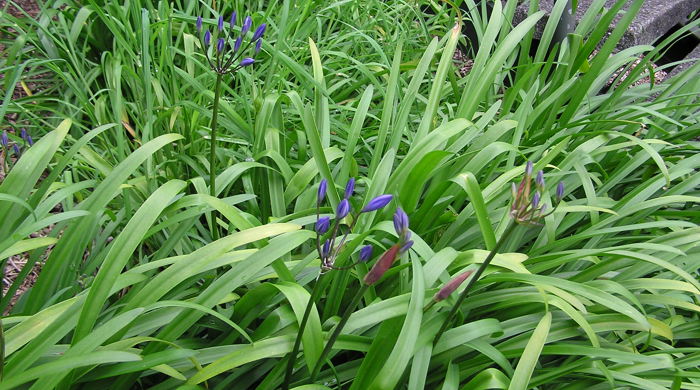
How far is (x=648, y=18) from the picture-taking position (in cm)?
355

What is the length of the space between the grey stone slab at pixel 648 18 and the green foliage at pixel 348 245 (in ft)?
2.53

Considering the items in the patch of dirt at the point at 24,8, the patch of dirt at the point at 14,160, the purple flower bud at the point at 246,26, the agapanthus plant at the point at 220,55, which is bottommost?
the patch of dirt at the point at 14,160

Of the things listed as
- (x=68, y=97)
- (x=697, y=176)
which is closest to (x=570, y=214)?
(x=697, y=176)

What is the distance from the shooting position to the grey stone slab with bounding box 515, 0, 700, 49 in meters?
3.43

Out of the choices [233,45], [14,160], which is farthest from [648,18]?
[14,160]

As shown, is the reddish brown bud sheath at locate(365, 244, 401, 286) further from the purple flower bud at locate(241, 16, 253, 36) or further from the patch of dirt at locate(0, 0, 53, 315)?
the patch of dirt at locate(0, 0, 53, 315)

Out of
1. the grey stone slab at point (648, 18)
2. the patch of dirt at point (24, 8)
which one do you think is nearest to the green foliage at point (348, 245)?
the patch of dirt at point (24, 8)

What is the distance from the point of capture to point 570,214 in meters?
2.11

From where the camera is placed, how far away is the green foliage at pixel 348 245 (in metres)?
1.44

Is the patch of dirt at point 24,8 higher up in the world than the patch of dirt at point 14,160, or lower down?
higher up

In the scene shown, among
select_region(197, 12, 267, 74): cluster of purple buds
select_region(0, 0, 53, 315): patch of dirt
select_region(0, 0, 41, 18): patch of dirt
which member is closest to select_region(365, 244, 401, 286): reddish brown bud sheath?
select_region(197, 12, 267, 74): cluster of purple buds

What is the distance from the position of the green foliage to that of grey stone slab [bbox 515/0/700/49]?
0.77m

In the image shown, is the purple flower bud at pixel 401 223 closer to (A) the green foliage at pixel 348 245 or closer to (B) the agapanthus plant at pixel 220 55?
(A) the green foliage at pixel 348 245

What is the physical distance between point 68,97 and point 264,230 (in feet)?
5.06
